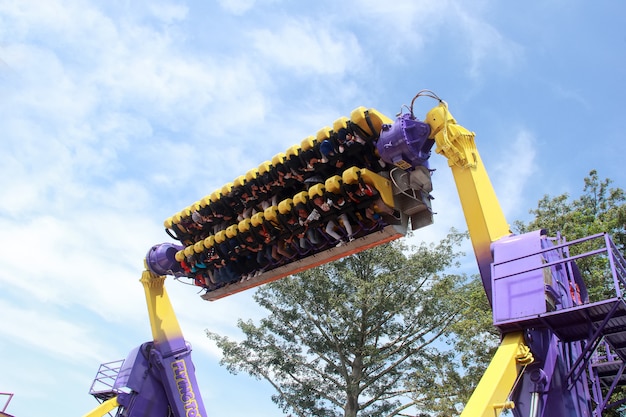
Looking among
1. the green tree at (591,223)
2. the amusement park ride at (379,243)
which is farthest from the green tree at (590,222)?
the amusement park ride at (379,243)

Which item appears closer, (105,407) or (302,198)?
(302,198)

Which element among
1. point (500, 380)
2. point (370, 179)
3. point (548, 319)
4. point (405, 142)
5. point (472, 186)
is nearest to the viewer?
point (500, 380)

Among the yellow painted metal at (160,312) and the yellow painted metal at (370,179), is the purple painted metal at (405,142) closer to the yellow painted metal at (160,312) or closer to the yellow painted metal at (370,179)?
the yellow painted metal at (370,179)

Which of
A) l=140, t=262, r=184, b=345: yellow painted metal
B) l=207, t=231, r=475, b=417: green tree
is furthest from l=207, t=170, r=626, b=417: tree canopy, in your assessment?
l=140, t=262, r=184, b=345: yellow painted metal

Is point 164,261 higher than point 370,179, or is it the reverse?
point 164,261

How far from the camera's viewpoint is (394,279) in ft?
74.7

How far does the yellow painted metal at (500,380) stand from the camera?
15.9 ft

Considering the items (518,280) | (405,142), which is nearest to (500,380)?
(518,280)

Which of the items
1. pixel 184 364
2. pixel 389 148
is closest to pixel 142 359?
pixel 184 364

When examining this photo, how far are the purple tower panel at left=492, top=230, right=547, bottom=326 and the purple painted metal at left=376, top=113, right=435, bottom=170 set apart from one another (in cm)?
184

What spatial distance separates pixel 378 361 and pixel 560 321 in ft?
56.7

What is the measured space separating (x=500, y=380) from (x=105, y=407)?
7.92m

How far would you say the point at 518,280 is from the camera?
5.80 m

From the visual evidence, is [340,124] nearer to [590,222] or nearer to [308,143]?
[308,143]
